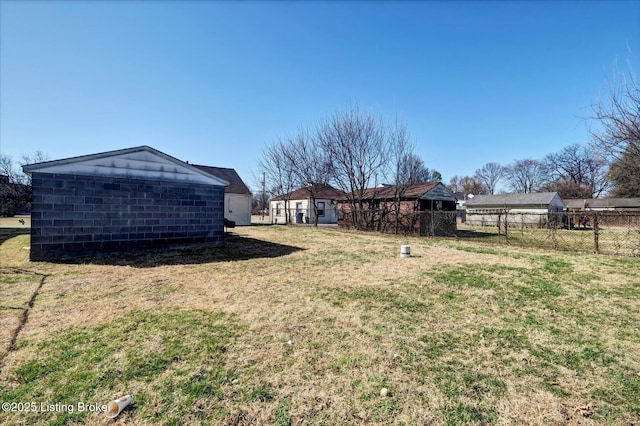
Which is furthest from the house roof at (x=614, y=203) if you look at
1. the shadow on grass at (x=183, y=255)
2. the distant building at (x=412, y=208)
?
the shadow on grass at (x=183, y=255)

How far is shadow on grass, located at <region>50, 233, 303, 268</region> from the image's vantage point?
750 centimetres

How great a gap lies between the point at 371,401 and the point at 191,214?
902cm

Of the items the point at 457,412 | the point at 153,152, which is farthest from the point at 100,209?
the point at 457,412

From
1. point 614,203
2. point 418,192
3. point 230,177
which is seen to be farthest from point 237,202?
point 614,203

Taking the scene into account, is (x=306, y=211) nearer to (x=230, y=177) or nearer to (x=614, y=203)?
(x=230, y=177)

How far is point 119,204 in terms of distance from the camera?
8406 millimetres

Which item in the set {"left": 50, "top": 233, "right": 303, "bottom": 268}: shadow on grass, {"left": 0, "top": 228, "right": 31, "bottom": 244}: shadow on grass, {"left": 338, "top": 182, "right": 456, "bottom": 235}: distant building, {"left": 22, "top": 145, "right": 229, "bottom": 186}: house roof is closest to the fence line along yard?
{"left": 338, "top": 182, "right": 456, "bottom": 235}: distant building

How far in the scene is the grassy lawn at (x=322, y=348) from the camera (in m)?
2.16

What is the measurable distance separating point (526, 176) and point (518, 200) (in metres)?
25.8

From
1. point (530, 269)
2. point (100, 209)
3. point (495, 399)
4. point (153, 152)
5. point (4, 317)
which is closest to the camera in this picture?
point (495, 399)

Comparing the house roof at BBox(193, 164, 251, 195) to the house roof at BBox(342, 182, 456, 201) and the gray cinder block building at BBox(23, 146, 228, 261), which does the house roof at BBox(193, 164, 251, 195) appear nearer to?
the house roof at BBox(342, 182, 456, 201)

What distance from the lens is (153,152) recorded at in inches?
350

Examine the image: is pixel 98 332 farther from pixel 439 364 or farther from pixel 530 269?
pixel 530 269

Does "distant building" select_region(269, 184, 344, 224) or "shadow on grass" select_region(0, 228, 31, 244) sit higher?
"distant building" select_region(269, 184, 344, 224)
